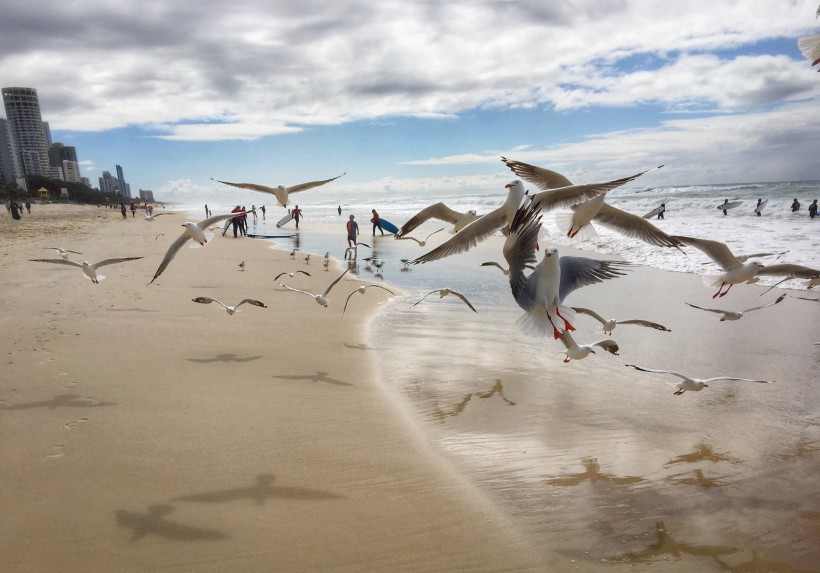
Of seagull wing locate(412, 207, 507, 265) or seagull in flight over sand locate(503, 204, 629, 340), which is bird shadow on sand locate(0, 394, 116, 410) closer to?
seagull wing locate(412, 207, 507, 265)

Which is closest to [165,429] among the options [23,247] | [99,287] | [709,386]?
[709,386]

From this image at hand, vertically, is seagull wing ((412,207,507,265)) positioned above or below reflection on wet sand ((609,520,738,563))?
above

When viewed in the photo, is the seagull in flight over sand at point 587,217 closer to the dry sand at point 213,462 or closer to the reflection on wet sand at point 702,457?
the reflection on wet sand at point 702,457

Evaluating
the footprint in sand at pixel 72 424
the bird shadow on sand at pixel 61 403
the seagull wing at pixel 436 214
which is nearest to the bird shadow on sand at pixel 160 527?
the footprint in sand at pixel 72 424

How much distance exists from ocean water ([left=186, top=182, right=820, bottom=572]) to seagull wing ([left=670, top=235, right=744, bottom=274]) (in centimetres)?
173

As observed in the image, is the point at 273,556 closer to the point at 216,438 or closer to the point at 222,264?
the point at 216,438

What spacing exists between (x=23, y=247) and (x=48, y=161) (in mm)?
221099

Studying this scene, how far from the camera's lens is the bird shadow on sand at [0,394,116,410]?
498 cm

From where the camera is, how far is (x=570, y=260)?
4.80 metres

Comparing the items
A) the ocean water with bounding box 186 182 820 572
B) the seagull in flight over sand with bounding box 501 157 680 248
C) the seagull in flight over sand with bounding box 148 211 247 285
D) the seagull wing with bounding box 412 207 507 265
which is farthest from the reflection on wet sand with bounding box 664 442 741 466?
the seagull in flight over sand with bounding box 148 211 247 285

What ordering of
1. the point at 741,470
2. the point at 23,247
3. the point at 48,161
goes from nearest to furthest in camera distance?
the point at 741,470 < the point at 23,247 < the point at 48,161

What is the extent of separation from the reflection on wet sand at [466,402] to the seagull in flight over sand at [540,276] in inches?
65.5

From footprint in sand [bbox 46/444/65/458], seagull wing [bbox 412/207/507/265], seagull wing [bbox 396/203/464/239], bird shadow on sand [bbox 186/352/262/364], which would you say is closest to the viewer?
footprint in sand [bbox 46/444/65/458]

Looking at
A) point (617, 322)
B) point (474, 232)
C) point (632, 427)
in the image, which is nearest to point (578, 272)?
point (617, 322)
